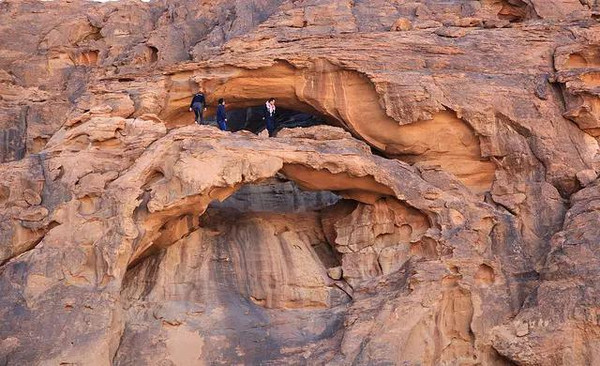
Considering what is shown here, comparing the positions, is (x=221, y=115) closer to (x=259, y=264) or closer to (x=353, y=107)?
(x=353, y=107)

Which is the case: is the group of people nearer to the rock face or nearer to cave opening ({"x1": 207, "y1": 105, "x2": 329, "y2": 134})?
the rock face

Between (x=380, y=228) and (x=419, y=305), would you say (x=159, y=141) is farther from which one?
(x=419, y=305)

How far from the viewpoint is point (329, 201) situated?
19516 millimetres

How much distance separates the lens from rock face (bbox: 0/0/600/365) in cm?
1441

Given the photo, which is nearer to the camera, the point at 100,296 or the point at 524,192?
the point at 100,296

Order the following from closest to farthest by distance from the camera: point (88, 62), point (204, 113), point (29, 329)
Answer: point (29, 329) → point (204, 113) → point (88, 62)

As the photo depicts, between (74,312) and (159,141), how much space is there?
12.8 feet

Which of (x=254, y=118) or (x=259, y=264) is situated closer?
(x=259, y=264)

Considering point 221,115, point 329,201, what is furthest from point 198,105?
point 329,201

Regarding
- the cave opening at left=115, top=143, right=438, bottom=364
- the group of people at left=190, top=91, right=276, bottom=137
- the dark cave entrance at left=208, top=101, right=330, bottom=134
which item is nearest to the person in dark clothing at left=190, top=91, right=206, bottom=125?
the group of people at left=190, top=91, right=276, bottom=137

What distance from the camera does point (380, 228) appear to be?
55.3 ft

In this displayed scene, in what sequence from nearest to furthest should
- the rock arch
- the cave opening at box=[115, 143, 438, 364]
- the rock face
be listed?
the rock face
the cave opening at box=[115, 143, 438, 364]
the rock arch

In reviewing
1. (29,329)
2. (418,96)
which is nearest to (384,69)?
(418,96)

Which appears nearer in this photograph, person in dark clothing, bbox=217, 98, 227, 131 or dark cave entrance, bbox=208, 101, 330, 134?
person in dark clothing, bbox=217, 98, 227, 131
